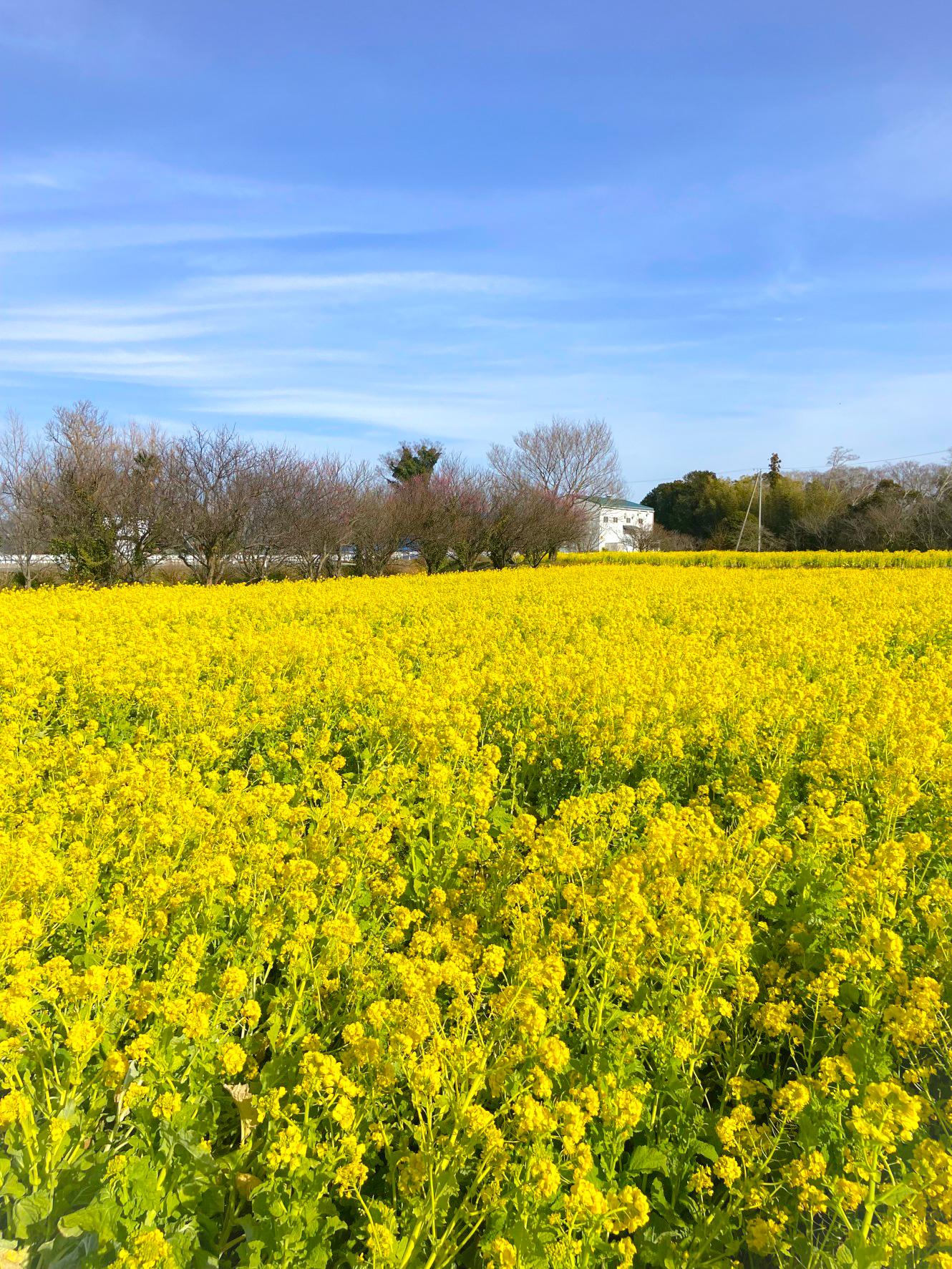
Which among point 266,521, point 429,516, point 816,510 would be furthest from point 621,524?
point 266,521

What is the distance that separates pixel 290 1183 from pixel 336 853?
1.89m

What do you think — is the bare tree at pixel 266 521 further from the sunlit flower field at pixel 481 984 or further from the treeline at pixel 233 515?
the sunlit flower field at pixel 481 984

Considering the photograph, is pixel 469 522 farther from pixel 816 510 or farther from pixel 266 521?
pixel 816 510

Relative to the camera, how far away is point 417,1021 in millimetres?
2379

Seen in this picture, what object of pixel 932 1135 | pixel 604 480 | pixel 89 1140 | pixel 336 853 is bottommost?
pixel 932 1135

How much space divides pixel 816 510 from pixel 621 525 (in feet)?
142

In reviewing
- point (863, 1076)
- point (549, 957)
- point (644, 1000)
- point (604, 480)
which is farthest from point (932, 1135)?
point (604, 480)

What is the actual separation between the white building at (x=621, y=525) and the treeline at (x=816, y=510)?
3.20 meters

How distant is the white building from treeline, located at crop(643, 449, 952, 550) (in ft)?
10.5

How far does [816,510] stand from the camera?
54875mm

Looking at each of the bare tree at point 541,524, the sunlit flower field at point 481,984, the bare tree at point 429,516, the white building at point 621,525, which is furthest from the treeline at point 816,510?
the sunlit flower field at point 481,984

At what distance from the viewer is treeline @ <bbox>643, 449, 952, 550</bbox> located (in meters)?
46.8

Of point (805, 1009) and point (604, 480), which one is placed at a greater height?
point (604, 480)

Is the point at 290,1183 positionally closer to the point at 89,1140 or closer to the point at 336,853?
the point at 89,1140
